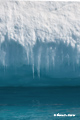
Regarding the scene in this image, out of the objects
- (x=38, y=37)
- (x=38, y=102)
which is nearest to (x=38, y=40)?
(x=38, y=37)

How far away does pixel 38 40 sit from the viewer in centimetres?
400

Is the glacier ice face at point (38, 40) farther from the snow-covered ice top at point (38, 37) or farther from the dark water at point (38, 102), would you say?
the dark water at point (38, 102)

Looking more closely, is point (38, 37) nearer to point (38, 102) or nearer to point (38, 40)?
point (38, 40)

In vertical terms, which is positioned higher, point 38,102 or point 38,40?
point 38,40

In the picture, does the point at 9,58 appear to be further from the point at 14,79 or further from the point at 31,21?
the point at 31,21

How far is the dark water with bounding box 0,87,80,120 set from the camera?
383cm

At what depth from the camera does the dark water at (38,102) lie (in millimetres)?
3826

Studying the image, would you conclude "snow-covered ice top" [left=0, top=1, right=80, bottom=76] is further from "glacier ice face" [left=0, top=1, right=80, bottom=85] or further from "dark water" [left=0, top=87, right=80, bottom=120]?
"dark water" [left=0, top=87, right=80, bottom=120]

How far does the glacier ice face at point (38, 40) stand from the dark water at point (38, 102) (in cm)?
32

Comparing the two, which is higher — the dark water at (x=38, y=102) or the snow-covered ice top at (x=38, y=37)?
the snow-covered ice top at (x=38, y=37)

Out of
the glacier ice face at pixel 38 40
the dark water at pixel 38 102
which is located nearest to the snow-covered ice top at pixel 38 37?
the glacier ice face at pixel 38 40

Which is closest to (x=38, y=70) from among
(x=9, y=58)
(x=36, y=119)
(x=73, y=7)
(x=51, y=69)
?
(x=51, y=69)

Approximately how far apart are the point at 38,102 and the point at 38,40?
3.47ft

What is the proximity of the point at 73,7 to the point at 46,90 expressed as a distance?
5.01 feet
